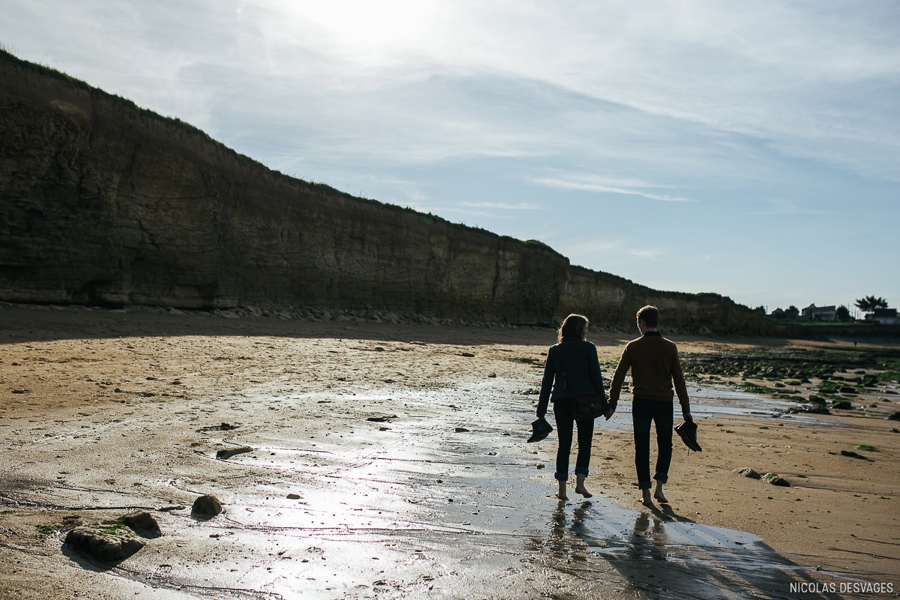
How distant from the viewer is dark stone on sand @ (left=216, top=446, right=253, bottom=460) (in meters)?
5.11

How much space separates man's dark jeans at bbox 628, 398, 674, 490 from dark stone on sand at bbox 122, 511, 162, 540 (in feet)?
11.4

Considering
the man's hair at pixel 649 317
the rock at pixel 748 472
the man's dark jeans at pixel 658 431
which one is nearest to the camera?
the man's dark jeans at pixel 658 431

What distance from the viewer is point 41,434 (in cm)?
521

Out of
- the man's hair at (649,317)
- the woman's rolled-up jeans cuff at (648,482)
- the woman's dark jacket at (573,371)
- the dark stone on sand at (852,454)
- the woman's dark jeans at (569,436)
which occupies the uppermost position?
the man's hair at (649,317)

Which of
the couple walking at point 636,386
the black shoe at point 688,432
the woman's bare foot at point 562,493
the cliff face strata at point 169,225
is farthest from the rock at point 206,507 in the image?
the cliff face strata at point 169,225

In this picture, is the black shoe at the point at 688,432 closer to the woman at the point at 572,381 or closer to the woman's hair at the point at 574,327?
the woman at the point at 572,381

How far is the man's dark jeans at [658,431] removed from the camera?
4.88 meters

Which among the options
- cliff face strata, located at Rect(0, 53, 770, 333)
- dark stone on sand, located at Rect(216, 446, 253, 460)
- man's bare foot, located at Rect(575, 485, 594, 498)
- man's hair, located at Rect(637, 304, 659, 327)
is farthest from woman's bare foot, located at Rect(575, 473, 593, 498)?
cliff face strata, located at Rect(0, 53, 770, 333)

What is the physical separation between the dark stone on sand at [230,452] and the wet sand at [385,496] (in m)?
0.09

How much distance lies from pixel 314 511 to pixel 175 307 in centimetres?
1550

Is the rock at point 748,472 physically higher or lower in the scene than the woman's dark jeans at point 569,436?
lower

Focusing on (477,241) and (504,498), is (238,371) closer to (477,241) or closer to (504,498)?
(504,498)

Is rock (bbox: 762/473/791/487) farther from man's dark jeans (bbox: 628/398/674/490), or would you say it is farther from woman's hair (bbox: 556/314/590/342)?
woman's hair (bbox: 556/314/590/342)

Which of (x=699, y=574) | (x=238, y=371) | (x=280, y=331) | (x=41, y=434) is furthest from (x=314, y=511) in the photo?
(x=280, y=331)
